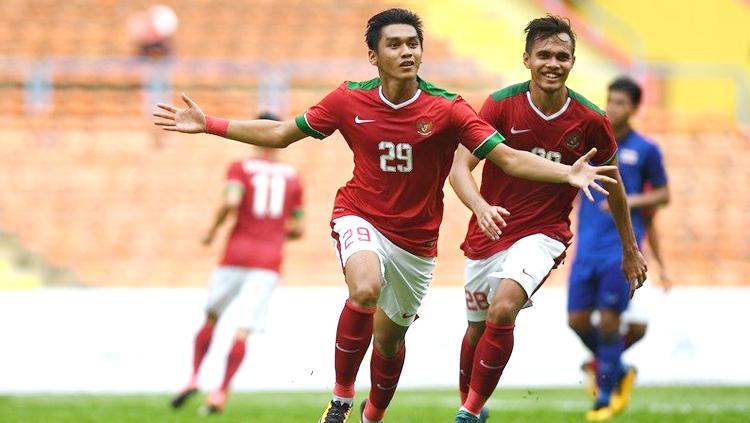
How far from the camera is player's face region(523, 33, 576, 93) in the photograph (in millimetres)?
7988

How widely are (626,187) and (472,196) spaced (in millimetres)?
3675

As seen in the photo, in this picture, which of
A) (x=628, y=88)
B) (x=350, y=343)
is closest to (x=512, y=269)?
(x=350, y=343)

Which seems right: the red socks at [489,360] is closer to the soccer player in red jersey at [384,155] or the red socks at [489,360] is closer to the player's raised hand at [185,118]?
the soccer player in red jersey at [384,155]

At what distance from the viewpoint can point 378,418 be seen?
8.45 m

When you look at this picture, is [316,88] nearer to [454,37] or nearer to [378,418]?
[454,37]

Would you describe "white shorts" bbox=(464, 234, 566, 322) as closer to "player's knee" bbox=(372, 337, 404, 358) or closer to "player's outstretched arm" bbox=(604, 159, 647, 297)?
"player's outstretched arm" bbox=(604, 159, 647, 297)

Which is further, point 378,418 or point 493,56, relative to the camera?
point 493,56

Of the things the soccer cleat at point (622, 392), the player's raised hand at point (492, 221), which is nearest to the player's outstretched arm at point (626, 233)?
the player's raised hand at point (492, 221)

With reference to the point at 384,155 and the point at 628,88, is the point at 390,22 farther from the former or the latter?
the point at 628,88

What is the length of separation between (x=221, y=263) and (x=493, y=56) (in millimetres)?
13214

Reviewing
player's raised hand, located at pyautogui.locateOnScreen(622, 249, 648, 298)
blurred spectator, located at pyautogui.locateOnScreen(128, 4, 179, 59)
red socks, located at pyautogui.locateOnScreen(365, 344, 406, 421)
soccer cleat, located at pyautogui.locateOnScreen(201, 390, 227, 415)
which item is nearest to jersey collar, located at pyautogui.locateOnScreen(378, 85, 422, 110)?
red socks, located at pyautogui.locateOnScreen(365, 344, 406, 421)

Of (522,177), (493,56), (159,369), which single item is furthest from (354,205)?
(493,56)

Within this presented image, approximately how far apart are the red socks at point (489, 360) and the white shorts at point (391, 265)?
481mm

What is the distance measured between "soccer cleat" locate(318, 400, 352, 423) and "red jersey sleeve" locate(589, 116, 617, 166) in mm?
1990
